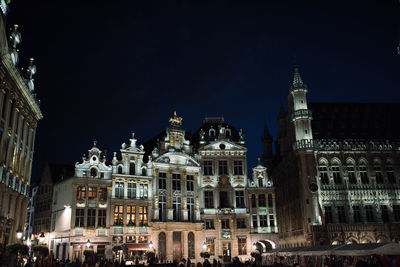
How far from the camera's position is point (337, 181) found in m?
46.7

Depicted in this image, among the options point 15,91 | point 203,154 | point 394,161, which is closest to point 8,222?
point 15,91

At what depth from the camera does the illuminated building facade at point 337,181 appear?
44.2 metres

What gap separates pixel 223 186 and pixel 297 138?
1106 cm

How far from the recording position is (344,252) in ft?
71.8

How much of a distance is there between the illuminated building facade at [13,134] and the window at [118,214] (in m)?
10.4

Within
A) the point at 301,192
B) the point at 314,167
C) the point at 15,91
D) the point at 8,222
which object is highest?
the point at 15,91

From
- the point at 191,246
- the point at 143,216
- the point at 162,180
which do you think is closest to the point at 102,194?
the point at 143,216

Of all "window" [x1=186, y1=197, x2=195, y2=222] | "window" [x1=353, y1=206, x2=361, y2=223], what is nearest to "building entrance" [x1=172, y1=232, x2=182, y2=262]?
"window" [x1=186, y1=197, x2=195, y2=222]

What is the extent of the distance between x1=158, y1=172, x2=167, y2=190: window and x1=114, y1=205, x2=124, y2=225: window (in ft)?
18.7

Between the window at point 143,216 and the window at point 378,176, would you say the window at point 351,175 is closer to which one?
the window at point 378,176

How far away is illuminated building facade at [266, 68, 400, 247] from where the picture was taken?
44.2 metres

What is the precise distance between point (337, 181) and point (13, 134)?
36005 mm

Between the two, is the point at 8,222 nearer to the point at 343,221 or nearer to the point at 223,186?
the point at 223,186

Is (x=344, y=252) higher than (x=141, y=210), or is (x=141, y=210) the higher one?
(x=141, y=210)
